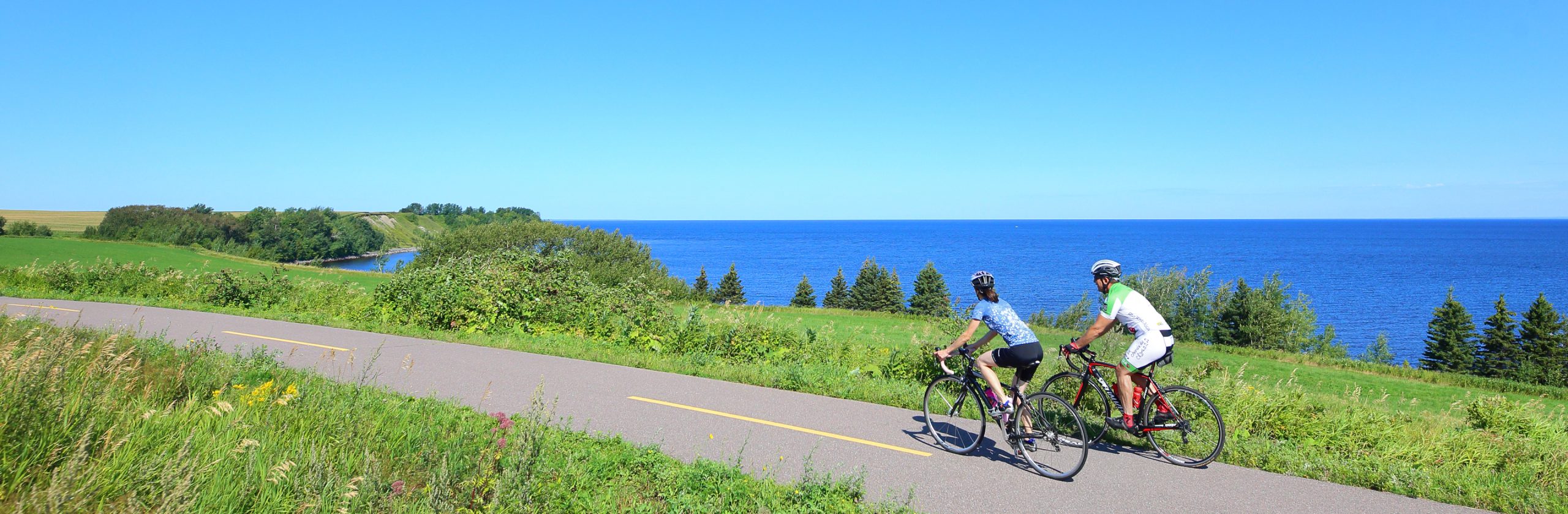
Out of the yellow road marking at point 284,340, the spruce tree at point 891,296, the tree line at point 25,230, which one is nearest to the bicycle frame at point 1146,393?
the yellow road marking at point 284,340

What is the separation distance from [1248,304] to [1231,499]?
5293 centimetres

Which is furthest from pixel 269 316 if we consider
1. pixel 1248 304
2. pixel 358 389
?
pixel 1248 304

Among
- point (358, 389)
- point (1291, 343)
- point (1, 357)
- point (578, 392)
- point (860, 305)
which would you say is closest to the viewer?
point (1, 357)

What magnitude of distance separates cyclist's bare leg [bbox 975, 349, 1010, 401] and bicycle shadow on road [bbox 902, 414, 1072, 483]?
51cm

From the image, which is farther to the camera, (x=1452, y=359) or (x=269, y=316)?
(x=1452, y=359)

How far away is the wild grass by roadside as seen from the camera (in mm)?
6340

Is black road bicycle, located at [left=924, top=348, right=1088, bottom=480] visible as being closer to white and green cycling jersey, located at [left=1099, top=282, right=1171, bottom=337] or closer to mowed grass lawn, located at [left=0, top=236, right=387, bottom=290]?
white and green cycling jersey, located at [left=1099, top=282, right=1171, bottom=337]

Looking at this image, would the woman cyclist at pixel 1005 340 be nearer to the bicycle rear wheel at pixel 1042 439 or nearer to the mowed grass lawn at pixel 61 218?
the bicycle rear wheel at pixel 1042 439

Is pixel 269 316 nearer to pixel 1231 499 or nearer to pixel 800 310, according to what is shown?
pixel 1231 499

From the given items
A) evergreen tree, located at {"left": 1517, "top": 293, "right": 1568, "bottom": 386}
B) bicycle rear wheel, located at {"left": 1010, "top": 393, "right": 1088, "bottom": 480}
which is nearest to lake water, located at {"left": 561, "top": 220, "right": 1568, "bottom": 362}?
evergreen tree, located at {"left": 1517, "top": 293, "right": 1568, "bottom": 386}

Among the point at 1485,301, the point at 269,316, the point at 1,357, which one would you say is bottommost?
the point at 1485,301

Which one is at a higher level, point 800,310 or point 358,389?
point 358,389

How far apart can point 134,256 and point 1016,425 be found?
6007 centimetres

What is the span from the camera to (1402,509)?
5.68m
